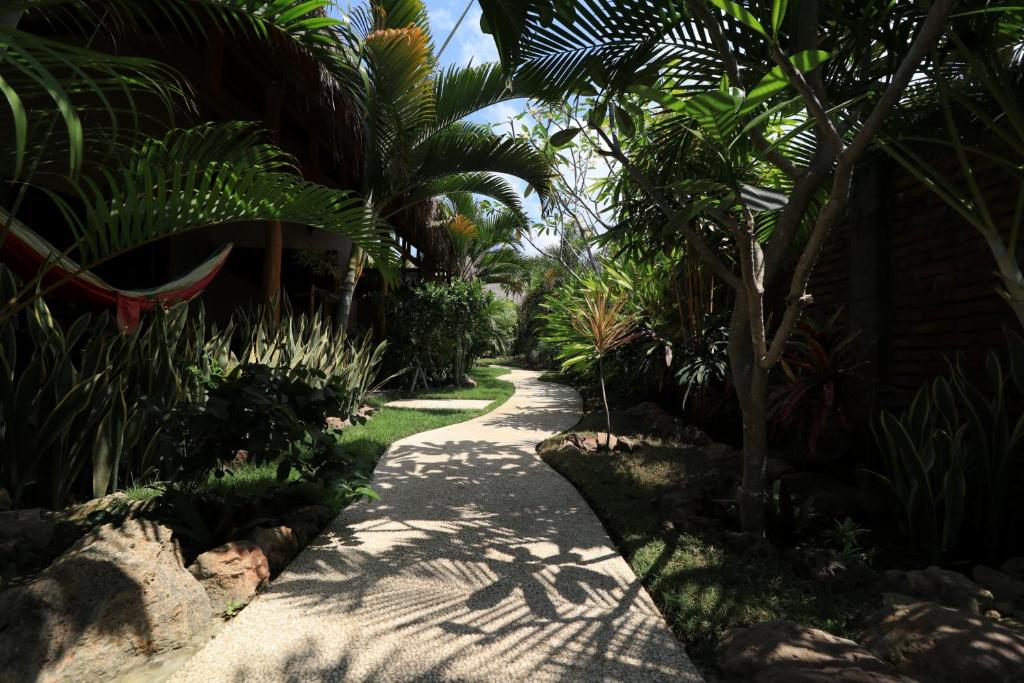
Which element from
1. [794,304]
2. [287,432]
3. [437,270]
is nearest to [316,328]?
[287,432]

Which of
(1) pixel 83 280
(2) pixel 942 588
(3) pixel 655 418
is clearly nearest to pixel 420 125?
(1) pixel 83 280

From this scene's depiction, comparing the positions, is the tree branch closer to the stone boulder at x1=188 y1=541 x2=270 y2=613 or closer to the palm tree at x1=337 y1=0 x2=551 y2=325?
the stone boulder at x1=188 y1=541 x2=270 y2=613

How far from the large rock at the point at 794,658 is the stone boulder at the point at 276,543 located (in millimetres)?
1754

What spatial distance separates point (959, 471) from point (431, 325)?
7.56 meters

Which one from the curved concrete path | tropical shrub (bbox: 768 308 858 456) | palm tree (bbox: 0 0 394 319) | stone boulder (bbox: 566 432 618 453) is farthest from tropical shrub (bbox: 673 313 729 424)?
palm tree (bbox: 0 0 394 319)

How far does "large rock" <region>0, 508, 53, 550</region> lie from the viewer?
85.1 inches

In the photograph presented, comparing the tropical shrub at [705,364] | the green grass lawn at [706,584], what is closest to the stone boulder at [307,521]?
the green grass lawn at [706,584]

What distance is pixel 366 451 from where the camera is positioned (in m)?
4.23

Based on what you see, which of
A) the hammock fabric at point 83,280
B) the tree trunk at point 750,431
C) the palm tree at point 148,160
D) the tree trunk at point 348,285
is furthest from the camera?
the tree trunk at point 348,285

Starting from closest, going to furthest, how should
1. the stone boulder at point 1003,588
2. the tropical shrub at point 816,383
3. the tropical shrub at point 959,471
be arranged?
the stone boulder at point 1003,588 < the tropical shrub at point 959,471 < the tropical shrub at point 816,383

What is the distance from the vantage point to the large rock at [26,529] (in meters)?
2.16

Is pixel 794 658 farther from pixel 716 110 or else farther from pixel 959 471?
pixel 716 110

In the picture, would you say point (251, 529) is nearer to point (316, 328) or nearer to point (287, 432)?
point (287, 432)

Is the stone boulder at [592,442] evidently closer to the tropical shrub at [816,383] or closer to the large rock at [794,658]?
the tropical shrub at [816,383]
